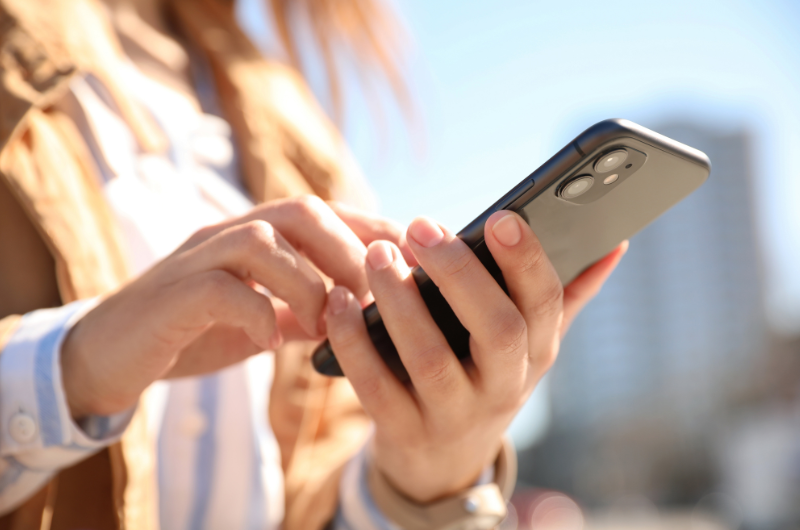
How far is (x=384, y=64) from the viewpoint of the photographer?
2461mm

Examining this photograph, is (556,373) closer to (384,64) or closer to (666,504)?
(666,504)

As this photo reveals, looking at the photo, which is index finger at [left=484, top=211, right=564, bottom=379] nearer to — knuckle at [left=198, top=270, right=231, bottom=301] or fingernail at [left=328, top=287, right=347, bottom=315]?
fingernail at [left=328, top=287, right=347, bottom=315]

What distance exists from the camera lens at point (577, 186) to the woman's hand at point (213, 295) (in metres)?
0.32

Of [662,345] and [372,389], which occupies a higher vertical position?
[372,389]

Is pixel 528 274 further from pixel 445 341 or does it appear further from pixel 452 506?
pixel 452 506

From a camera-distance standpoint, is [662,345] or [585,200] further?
[662,345]

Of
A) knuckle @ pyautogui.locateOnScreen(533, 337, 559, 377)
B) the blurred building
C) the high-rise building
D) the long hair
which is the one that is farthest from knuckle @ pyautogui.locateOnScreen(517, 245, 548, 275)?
the high-rise building

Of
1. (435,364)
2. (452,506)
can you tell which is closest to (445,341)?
(435,364)

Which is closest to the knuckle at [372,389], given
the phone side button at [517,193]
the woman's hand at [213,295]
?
the woman's hand at [213,295]

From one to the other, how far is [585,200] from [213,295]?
616 millimetres

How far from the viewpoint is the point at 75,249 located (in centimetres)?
120

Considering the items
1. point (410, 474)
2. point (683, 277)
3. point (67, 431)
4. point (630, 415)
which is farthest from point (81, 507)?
point (683, 277)

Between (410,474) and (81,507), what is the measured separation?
2.44ft

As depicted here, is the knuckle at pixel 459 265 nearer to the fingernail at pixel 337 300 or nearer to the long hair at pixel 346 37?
the fingernail at pixel 337 300
